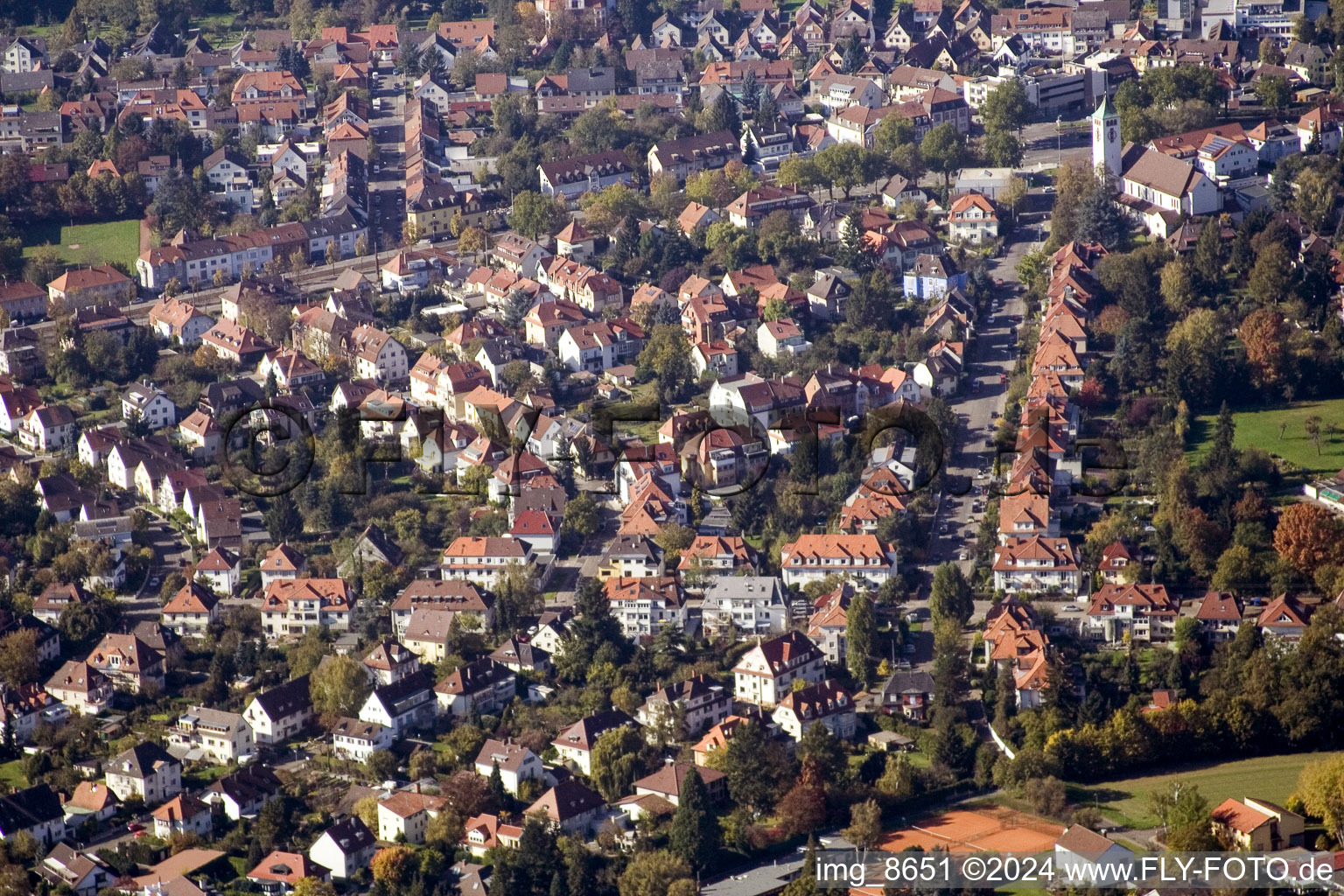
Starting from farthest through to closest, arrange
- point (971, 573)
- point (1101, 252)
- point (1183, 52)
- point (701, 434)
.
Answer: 1. point (1183, 52)
2. point (1101, 252)
3. point (701, 434)
4. point (971, 573)

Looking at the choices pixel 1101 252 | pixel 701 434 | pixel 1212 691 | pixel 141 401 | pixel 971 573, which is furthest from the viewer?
pixel 1101 252

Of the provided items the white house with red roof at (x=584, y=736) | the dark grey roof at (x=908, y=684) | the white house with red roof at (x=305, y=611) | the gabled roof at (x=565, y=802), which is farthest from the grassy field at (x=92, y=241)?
the dark grey roof at (x=908, y=684)

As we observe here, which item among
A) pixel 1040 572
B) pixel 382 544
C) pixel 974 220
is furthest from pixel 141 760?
pixel 974 220

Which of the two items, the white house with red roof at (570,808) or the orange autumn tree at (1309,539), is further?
the orange autumn tree at (1309,539)

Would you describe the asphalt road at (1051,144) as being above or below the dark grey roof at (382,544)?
above

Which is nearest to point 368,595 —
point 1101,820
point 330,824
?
point 330,824

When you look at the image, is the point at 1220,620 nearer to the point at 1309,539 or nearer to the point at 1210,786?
the point at 1309,539

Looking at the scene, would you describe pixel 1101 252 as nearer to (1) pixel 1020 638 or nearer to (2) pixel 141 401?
(1) pixel 1020 638

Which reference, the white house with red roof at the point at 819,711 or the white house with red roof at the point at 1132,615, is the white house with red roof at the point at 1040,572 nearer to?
the white house with red roof at the point at 1132,615
